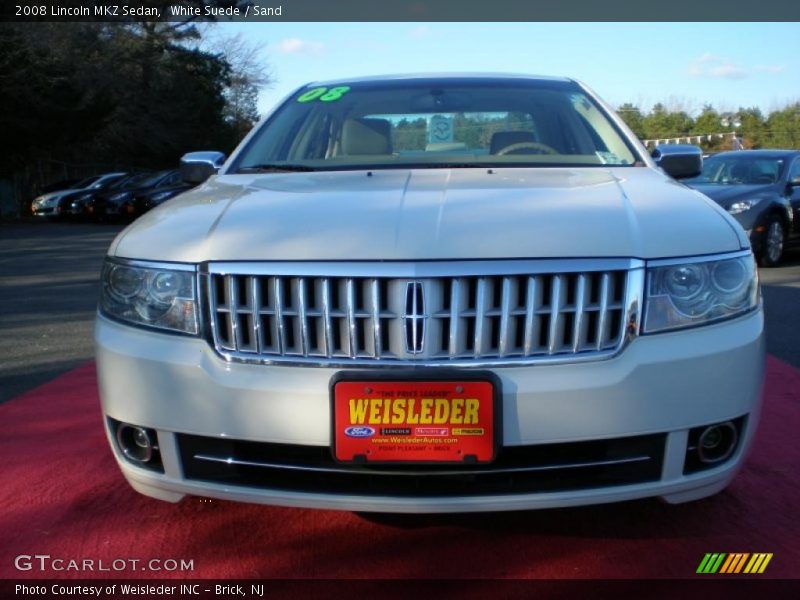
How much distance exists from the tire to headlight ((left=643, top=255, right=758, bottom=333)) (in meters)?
9.52

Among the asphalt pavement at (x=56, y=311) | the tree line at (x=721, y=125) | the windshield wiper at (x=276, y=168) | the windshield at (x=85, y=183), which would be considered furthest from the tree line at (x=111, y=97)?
the windshield wiper at (x=276, y=168)

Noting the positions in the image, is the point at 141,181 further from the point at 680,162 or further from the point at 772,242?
the point at 680,162

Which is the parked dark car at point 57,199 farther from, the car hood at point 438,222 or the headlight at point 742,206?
the car hood at point 438,222

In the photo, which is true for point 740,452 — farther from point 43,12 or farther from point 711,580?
point 43,12

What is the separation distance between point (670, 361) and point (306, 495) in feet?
3.71

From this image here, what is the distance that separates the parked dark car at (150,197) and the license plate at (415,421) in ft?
69.1

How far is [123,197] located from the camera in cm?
2394

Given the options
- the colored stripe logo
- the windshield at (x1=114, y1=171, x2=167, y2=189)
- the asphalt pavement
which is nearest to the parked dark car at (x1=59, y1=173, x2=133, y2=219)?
the windshield at (x1=114, y1=171, x2=167, y2=189)

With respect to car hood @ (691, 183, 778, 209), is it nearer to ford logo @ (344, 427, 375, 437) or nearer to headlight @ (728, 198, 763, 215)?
headlight @ (728, 198, 763, 215)

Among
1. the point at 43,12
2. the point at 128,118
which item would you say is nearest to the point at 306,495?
the point at 43,12

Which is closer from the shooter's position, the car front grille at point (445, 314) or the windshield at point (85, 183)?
the car front grille at point (445, 314)

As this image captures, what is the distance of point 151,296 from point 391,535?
47.2 inches

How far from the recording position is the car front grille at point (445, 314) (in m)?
2.56

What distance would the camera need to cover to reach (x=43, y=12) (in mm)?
26938
